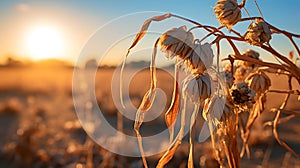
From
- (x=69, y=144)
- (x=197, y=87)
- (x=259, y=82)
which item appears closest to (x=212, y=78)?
(x=197, y=87)

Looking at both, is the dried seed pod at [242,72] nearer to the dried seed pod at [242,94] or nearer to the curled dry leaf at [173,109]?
the dried seed pod at [242,94]

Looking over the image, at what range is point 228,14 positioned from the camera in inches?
24.0

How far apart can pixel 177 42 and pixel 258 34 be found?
139 millimetres

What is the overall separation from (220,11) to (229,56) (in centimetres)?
7

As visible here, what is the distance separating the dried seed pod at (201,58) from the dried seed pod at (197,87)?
0.01 metres

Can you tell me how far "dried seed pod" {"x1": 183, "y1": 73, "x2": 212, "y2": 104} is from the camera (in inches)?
21.4

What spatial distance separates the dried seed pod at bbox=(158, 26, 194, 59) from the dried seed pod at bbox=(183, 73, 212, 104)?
38 millimetres

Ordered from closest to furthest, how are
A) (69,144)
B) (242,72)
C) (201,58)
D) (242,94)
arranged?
(201,58)
(242,94)
(242,72)
(69,144)

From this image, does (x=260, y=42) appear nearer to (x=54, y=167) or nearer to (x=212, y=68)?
(x=212, y=68)

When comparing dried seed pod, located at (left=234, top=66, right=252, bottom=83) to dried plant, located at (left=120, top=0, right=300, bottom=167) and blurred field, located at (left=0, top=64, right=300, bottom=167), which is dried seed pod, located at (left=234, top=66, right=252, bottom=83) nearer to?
dried plant, located at (left=120, top=0, right=300, bottom=167)

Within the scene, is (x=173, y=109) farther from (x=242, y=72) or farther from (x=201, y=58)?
(x=242, y=72)

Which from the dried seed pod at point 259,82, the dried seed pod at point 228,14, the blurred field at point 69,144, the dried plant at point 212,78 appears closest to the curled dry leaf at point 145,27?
the dried plant at point 212,78

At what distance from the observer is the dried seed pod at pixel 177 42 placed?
533 millimetres

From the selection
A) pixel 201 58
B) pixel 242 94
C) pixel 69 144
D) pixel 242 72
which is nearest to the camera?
pixel 201 58
